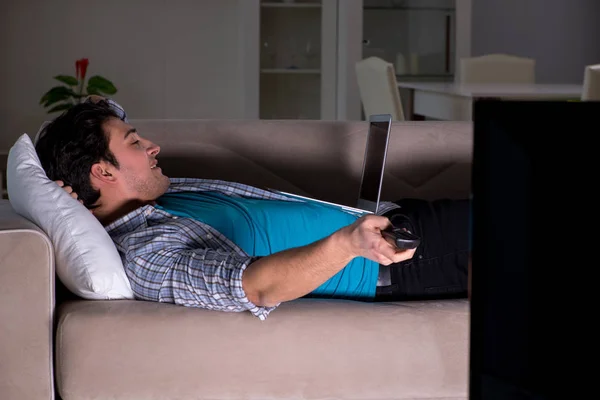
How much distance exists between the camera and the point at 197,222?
69.4 inches

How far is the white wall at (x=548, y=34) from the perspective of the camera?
543cm

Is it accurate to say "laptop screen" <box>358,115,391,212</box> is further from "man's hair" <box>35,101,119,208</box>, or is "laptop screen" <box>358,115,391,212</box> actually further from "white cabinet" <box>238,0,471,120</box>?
"white cabinet" <box>238,0,471,120</box>

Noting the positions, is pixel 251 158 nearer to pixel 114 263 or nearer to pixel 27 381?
pixel 114 263

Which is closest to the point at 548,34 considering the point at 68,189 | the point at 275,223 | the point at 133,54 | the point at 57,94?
the point at 133,54

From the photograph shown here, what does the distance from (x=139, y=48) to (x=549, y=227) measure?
4.81 m

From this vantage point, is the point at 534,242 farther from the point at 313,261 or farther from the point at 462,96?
the point at 462,96

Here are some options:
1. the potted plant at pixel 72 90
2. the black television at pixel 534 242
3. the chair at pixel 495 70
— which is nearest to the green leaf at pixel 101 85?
the potted plant at pixel 72 90

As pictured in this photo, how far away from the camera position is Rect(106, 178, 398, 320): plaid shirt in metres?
1.51

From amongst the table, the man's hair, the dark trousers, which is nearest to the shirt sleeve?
the man's hair

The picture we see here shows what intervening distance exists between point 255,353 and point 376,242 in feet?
1.56

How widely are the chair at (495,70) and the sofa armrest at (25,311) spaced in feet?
11.0

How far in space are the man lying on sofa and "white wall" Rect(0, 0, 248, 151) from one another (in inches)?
118

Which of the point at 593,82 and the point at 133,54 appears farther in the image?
the point at 133,54

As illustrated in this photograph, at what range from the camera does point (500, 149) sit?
0.55 meters
